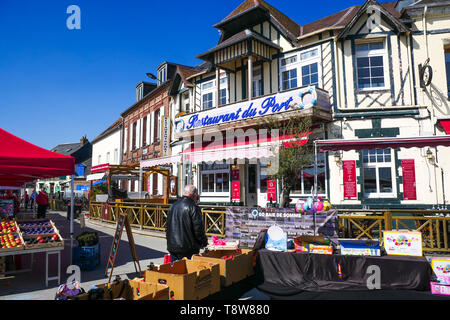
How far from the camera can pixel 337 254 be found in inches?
205

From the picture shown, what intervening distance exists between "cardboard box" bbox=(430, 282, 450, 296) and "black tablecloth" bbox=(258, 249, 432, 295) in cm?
7

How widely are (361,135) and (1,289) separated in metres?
11.0

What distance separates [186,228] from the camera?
4.50m

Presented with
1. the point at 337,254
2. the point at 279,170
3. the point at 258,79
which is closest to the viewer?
the point at 337,254

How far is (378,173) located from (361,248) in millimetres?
6811

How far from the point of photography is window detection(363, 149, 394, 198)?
10.8 m

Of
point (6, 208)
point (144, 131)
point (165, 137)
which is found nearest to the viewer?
point (6, 208)

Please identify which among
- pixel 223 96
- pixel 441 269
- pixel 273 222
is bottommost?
pixel 441 269

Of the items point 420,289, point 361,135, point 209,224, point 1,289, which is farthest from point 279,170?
point 1,289

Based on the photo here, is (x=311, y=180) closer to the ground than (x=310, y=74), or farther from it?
closer to the ground

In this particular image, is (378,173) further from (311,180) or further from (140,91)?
(140,91)

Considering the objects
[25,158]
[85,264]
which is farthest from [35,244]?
[25,158]
